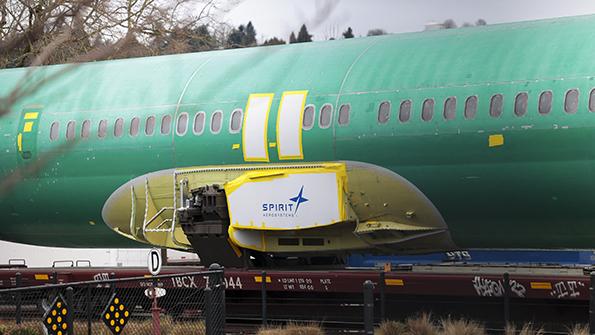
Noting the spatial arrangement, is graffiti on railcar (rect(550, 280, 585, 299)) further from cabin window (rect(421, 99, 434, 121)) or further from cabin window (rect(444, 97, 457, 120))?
cabin window (rect(421, 99, 434, 121))

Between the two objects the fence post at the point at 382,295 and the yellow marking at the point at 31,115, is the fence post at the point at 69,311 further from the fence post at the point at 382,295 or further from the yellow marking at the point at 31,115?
the yellow marking at the point at 31,115

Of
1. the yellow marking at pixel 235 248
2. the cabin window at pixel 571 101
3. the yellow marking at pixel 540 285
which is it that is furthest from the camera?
the yellow marking at pixel 235 248

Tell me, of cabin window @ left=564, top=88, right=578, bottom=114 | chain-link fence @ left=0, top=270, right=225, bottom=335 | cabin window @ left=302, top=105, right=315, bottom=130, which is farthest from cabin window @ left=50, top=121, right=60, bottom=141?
cabin window @ left=564, top=88, right=578, bottom=114

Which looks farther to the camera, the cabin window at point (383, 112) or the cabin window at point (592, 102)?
the cabin window at point (383, 112)

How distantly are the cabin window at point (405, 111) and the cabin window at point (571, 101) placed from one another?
7.66 feet

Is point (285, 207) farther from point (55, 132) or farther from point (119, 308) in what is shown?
point (55, 132)

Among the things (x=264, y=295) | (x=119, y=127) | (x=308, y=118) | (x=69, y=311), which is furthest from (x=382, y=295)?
(x=69, y=311)

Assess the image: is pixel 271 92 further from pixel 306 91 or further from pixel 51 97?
pixel 51 97

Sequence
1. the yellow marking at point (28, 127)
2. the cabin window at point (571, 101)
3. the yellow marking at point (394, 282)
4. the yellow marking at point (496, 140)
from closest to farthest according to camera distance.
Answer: the cabin window at point (571, 101) < the yellow marking at point (496, 140) < the yellow marking at point (394, 282) < the yellow marking at point (28, 127)

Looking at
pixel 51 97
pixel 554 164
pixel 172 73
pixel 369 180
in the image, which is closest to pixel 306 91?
pixel 369 180

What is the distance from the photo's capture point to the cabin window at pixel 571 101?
14.9 metres

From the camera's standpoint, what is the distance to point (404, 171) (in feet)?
53.2

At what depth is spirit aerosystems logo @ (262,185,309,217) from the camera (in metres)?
16.9

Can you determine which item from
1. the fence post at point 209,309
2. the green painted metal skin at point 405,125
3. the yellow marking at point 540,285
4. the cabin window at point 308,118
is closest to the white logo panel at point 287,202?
the green painted metal skin at point 405,125
